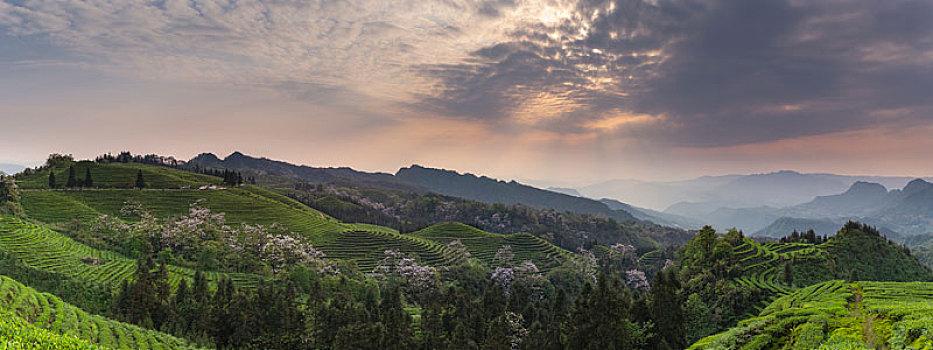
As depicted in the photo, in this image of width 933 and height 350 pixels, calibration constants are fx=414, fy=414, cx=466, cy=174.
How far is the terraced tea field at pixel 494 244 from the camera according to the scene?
126 meters

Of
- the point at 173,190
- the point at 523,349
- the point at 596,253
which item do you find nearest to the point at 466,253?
the point at 596,253

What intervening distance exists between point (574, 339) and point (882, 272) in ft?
246

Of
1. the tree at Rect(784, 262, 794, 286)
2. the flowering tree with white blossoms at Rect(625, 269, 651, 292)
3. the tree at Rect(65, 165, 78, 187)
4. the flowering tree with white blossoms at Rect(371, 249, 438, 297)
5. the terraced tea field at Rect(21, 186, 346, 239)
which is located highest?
the tree at Rect(65, 165, 78, 187)

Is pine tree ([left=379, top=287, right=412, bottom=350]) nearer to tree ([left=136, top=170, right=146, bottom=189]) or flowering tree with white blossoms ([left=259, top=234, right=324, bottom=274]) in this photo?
flowering tree with white blossoms ([left=259, top=234, right=324, bottom=274])

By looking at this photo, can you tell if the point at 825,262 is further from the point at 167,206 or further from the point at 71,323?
the point at 167,206

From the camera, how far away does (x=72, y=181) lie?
99.8m

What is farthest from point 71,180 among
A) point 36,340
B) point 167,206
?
point 36,340

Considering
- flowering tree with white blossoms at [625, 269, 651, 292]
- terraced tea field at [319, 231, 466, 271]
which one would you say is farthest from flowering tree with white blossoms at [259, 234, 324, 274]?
flowering tree with white blossoms at [625, 269, 651, 292]

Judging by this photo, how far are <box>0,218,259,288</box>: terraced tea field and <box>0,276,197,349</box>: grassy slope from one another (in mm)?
23045

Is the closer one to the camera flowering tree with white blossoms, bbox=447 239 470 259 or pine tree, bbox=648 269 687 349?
pine tree, bbox=648 269 687 349

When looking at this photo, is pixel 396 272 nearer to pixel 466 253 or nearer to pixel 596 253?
pixel 466 253

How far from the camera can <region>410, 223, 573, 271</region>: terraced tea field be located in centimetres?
12562

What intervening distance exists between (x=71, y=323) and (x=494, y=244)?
117420mm

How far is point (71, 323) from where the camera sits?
27.4 meters
